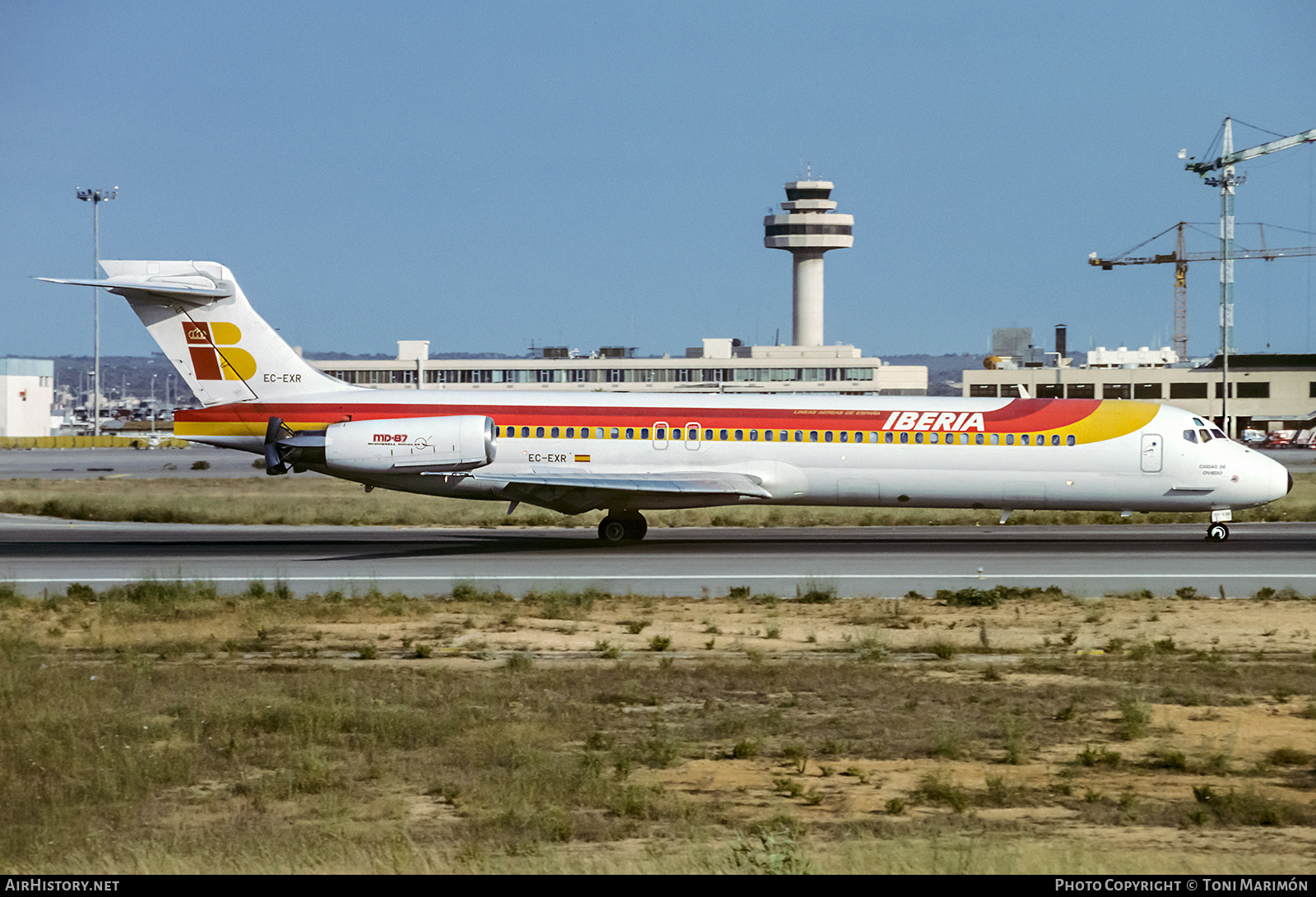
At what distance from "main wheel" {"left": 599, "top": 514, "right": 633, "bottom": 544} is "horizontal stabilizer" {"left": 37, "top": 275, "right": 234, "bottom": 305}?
401 inches

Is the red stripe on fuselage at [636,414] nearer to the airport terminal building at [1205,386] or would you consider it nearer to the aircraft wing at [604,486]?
the aircraft wing at [604,486]

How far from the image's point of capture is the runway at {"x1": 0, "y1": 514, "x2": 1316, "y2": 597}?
2288 cm

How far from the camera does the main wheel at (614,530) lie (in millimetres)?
29656

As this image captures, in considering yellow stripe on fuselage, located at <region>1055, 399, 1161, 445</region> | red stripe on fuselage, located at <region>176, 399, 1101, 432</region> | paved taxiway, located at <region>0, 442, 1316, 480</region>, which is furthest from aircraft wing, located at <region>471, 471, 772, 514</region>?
paved taxiway, located at <region>0, 442, 1316, 480</region>

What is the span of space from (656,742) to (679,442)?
1729cm

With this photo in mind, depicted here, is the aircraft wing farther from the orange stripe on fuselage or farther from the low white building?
the low white building

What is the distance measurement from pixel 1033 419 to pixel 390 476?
14409 mm

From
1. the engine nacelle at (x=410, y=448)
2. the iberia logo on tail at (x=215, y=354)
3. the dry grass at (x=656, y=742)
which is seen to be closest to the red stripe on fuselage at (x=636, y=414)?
the iberia logo on tail at (x=215, y=354)

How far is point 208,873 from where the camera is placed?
7.79 metres

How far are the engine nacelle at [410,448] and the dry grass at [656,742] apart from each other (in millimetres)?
8942

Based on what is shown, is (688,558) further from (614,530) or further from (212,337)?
(212,337)

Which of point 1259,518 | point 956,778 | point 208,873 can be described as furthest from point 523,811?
point 1259,518

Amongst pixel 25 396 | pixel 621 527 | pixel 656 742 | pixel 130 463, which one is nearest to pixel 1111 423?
pixel 621 527

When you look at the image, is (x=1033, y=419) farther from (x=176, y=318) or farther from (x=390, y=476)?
(x=176, y=318)
